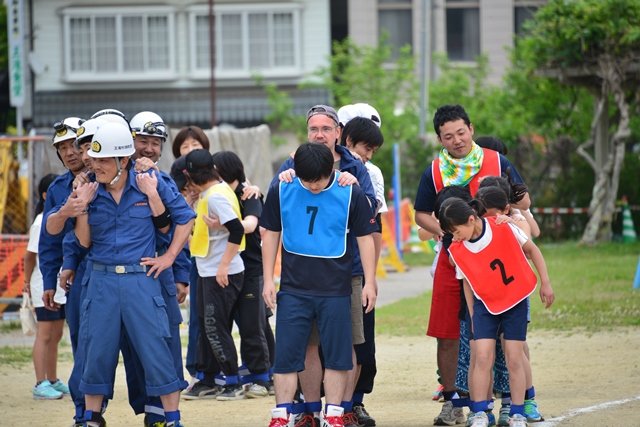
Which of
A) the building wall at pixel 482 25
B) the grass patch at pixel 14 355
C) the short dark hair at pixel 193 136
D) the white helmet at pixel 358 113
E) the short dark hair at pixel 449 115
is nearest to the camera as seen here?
the short dark hair at pixel 449 115

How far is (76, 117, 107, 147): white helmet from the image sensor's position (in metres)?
7.96

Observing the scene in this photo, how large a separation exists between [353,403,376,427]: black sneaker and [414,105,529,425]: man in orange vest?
44cm

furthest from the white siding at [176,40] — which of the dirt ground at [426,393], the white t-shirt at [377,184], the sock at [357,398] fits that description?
the sock at [357,398]

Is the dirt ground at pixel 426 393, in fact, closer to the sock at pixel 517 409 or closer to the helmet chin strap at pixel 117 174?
the sock at pixel 517 409

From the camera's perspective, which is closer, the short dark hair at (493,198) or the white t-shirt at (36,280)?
the short dark hair at (493,198)

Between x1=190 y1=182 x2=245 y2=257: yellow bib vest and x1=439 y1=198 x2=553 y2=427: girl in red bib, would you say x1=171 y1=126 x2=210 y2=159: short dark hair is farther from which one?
x1=439 y1=198 x2=553 y2=427: girl in red bib

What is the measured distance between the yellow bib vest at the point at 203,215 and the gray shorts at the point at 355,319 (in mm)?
2107

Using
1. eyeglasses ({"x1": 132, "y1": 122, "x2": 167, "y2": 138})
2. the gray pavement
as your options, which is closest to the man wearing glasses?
eyeglasses ({"x1": 132, "y1": 122, "x2": 167, "y2": 138})

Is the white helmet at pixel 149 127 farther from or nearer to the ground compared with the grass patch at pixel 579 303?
farther from the ground

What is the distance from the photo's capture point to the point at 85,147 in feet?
27.0

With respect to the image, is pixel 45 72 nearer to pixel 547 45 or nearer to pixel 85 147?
pixel 547 45

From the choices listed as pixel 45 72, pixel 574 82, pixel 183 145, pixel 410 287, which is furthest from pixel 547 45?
pixel 45 72

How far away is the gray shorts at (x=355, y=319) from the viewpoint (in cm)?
810

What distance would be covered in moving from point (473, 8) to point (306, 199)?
3616 centimetres
